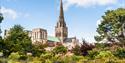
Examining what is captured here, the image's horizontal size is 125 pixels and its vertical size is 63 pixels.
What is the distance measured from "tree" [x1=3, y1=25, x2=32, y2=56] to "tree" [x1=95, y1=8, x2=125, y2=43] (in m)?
16.1

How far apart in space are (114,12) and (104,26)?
3.37 metres

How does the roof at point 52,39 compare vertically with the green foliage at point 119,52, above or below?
above

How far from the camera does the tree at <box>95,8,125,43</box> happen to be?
62.8m

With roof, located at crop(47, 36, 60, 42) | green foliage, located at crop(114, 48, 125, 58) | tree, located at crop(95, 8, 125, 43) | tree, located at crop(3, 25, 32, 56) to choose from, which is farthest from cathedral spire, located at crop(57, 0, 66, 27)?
green foliage, located at crop(114, 48, 125, 58)

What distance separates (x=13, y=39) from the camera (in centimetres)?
5209

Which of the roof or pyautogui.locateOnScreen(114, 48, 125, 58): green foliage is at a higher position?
the roof

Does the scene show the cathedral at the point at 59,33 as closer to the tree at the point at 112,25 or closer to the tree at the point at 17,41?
the tree at the point at 112,25

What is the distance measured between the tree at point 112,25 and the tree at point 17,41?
16.1m

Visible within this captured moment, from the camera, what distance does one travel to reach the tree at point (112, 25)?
62.8 m

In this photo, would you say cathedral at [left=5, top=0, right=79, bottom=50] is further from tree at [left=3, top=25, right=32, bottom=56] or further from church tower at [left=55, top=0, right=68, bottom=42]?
tree at [left=3, top=25, right=32, bottom=56]

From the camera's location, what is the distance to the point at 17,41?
5062cm

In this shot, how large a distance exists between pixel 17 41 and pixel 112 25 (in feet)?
71.2

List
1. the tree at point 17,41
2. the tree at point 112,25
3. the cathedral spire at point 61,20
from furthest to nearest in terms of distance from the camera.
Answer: the cathedral spire at point 61,20 < the tree at point 112,25 < the tree at point 17,41

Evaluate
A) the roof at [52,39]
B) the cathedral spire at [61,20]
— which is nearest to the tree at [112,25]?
the roof at [52,39]
